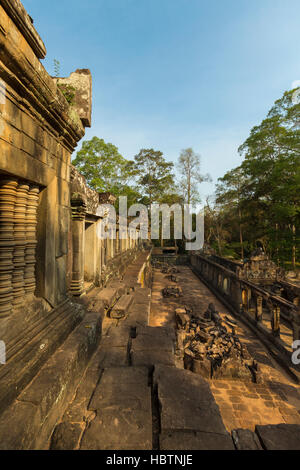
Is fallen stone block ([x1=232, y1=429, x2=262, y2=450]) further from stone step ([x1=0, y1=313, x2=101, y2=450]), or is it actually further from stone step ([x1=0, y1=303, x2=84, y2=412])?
stone step ([x1=0, y1=303, x2=84, y2=412])

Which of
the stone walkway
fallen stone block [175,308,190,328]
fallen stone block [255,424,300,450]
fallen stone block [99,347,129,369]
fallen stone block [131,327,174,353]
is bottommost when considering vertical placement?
the stone walkway

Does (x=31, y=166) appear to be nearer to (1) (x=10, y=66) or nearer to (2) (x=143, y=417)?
(1) (x=10, y=66)

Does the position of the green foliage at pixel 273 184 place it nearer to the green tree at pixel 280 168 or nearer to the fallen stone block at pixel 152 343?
the green tree at pixel 280 168

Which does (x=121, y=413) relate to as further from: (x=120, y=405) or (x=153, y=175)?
(x=153, y=175)

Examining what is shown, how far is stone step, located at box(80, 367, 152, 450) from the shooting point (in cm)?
136

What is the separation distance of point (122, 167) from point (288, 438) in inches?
878

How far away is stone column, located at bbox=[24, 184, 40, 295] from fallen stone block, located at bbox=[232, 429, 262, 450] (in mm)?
2230

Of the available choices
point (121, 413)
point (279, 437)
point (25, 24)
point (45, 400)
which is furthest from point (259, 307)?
point (25, 24)

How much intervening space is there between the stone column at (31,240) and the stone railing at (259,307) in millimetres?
A: 6842

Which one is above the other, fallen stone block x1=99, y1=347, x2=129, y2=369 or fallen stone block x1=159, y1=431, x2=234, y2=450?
fallen stone block x1=159, y1=431, x2=234, y2=450

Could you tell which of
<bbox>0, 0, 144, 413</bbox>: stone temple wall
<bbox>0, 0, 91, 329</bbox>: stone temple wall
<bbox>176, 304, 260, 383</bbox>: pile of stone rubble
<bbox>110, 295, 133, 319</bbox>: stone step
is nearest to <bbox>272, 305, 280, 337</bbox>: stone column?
<bbox>176, 304, 260, 383</bbox>: pile of stone rubble

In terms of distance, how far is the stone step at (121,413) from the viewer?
1.36 metres

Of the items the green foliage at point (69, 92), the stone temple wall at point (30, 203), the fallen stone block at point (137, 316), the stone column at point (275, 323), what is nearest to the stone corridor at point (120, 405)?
the stone temple wall at point (30, 203)

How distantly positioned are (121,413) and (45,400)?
1.96ft
